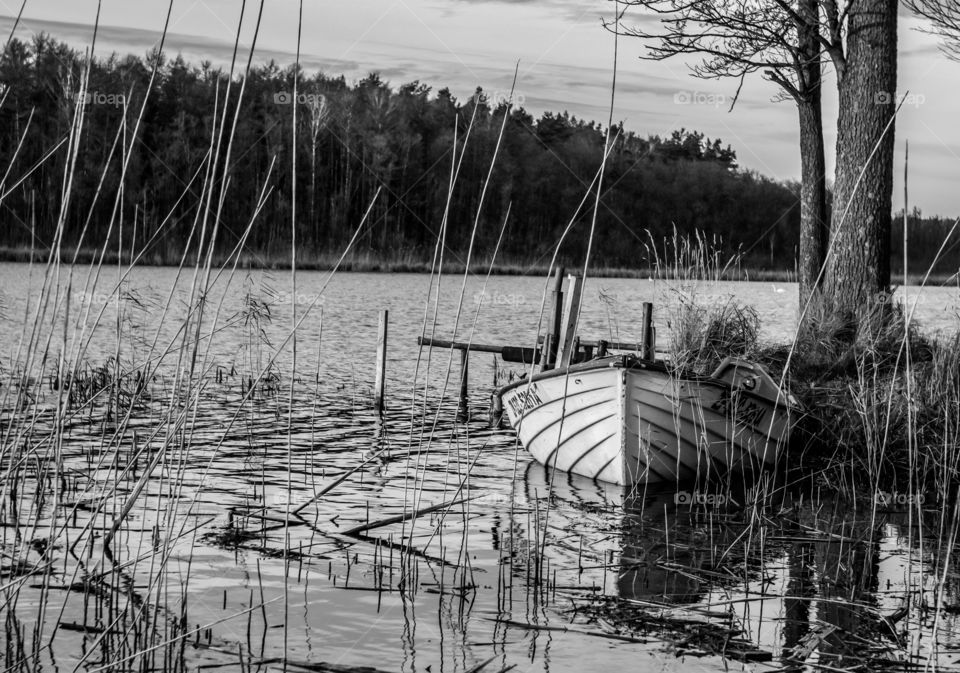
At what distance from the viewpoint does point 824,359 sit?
904 cm

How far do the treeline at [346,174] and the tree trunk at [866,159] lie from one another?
2829cm

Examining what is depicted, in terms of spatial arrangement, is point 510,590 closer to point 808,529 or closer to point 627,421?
point 808,529

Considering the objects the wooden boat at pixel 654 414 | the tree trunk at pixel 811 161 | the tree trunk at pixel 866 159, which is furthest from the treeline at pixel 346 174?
the wooden boat at pixel 654 414

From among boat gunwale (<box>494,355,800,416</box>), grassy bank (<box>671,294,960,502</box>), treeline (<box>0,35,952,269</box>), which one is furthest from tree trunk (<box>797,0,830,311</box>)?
treeline (<box>0,35,952,269</box>)

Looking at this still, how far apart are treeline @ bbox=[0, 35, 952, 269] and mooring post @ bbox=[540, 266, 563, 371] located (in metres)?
28.4

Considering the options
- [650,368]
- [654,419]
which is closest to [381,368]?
[654,419]

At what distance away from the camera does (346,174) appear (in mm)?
57000

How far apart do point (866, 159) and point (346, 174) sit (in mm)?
48990

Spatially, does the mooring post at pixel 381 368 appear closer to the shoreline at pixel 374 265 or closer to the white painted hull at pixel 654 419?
the white painted hull at pixel 654 419

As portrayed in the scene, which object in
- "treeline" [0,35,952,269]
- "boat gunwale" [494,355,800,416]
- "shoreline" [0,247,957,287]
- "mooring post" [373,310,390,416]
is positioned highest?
"treeline" [0,35,952,269]

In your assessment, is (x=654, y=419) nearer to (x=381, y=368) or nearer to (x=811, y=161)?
(x=381, y=368)

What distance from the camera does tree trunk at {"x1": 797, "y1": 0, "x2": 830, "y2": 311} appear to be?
11.4 m

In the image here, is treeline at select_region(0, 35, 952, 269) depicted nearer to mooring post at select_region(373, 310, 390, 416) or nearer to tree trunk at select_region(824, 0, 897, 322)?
mooring post at select_region(373, 310, 390, 416)

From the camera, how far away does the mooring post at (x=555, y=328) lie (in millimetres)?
9586
